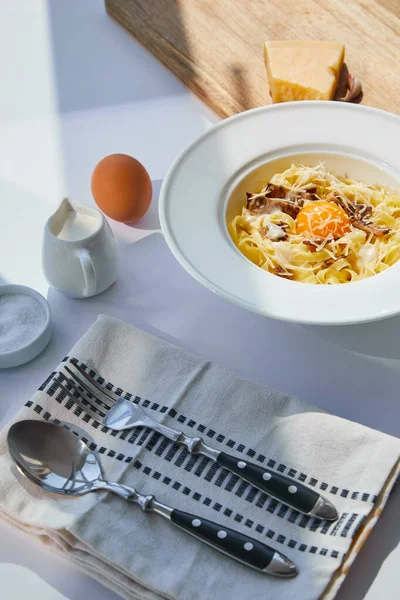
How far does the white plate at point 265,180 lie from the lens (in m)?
1.16

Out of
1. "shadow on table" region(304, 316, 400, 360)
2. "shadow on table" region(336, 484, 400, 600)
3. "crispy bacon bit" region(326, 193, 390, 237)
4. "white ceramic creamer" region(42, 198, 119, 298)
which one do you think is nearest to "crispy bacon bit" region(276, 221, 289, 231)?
"crispy bacon bit" region(326, 193, 390, 237)

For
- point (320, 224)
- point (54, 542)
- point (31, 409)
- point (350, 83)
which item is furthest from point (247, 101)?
point (54, 542)

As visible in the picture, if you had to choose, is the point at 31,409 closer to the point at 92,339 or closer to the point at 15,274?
the point at 92,339

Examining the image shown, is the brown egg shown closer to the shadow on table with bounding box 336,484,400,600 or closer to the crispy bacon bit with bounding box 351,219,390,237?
the crispy bacon bit with bounding box 351,219,390,237

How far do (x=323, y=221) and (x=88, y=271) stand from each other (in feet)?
1.57

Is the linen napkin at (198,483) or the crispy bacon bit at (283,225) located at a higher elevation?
the crispy bacon bit at (283,225)

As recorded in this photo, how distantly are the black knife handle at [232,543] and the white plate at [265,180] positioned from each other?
37cm

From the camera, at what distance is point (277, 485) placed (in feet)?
3.17

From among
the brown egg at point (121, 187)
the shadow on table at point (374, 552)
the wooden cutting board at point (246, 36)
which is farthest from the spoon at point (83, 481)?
the wooden cutting board at point (246, 36)

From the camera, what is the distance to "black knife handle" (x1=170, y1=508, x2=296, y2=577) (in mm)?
890

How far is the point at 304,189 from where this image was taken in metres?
1.43

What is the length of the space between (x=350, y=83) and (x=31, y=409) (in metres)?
1.14

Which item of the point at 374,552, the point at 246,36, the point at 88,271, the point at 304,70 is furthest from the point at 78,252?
Answer: the point at 246,36

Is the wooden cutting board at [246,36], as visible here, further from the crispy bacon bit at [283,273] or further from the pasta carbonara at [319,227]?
the crispy bacon bit at [283,273]
